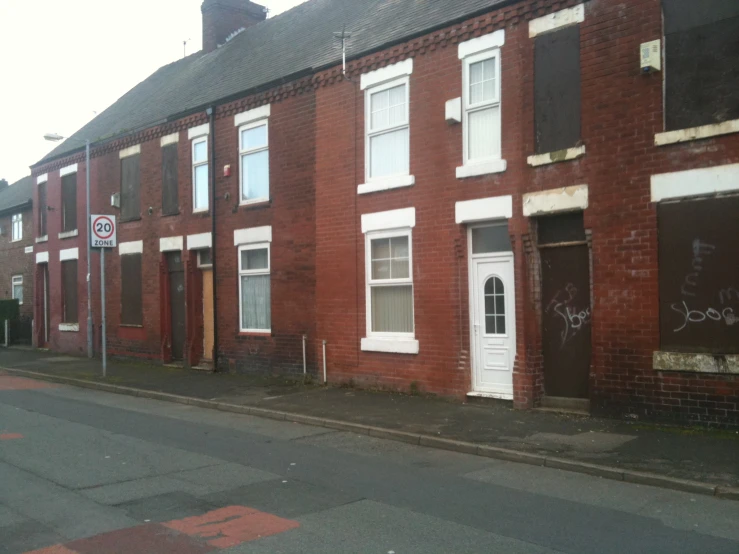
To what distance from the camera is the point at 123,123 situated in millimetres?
23344

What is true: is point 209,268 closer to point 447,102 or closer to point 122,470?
point 447,102

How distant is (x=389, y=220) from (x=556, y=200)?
3.50 m

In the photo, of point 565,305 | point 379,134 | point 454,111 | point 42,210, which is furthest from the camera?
point 42,210

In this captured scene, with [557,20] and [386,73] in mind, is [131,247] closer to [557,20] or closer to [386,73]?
[386,73]

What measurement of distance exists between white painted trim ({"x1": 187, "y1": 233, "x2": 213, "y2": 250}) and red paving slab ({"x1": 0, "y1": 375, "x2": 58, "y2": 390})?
4717mm

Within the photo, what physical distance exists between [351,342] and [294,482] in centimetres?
675

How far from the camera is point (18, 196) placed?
106 ft

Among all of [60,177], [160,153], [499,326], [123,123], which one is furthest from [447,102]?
[60,177]

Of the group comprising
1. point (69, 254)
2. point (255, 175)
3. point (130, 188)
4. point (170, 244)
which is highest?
point (130, 188)

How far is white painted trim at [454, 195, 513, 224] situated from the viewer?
1176 centimetres

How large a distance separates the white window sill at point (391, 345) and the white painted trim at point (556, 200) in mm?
3285

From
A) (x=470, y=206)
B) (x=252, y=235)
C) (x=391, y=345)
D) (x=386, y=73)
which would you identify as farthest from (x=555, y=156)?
(x=252, y=235)

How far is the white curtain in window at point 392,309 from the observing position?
13555mm

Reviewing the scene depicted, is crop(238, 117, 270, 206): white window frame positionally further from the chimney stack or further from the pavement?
the chimney stack
